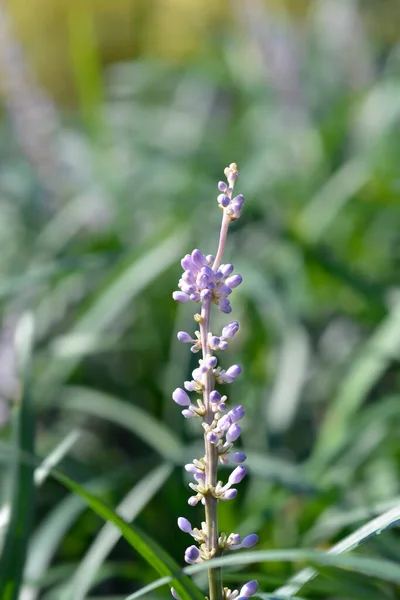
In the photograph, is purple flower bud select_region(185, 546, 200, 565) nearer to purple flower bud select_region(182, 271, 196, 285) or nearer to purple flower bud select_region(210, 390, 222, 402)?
purple flower bud select_region(210, 390, 222, 402)

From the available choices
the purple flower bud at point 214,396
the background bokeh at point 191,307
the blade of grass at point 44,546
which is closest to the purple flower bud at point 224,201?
the purple flower bud at point 214,396

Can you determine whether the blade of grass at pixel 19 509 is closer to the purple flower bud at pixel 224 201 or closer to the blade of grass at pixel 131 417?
the blade of grass at pixel 131 417

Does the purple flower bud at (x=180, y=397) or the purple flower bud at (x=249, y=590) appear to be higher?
the purple flower bud at (x=180, y=397)

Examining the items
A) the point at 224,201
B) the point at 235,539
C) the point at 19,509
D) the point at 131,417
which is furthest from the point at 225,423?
the point at 131,417

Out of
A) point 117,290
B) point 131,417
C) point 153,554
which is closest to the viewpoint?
point 153,554

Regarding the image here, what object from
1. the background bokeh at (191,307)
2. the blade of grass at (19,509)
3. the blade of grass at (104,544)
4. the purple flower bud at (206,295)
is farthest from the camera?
the background bokeh at (191,307)

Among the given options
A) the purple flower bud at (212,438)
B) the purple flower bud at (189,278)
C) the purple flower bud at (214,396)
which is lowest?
the purple flower bud at (212,438)

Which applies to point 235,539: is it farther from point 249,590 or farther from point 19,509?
point 19,509

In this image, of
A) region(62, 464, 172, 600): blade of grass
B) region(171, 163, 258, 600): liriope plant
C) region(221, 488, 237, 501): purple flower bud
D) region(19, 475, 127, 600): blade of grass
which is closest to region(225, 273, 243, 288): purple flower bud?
region(171, 163, 258, 600): liriope plant
